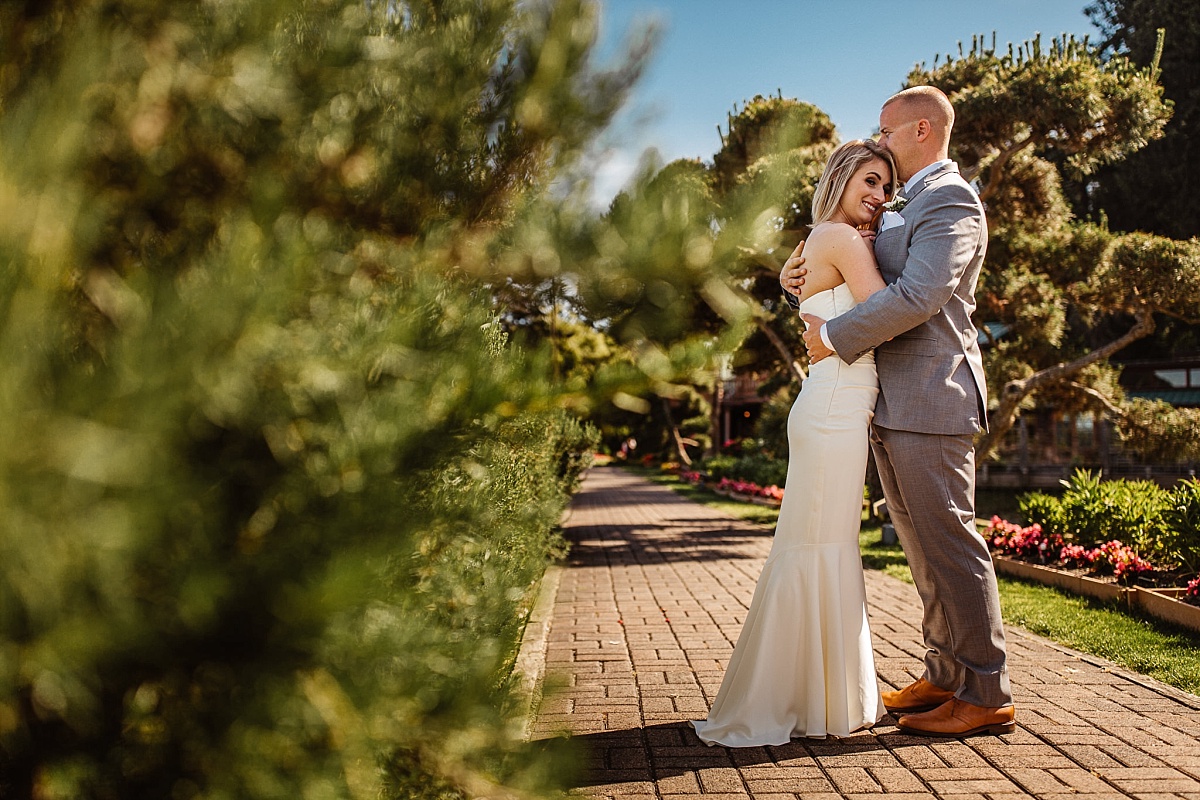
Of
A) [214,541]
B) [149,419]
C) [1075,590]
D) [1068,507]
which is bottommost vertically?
[1075,590]

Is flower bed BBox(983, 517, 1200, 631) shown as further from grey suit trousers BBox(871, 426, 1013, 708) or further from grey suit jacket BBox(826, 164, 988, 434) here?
grey suit jacket BBox(826, 164, 988, 434)

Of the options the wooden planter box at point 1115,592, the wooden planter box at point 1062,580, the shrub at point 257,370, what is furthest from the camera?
the wooden planter box at point 1062,580

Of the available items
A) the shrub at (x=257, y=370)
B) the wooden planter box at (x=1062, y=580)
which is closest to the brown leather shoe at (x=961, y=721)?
the shrub at (x=257, y=370)

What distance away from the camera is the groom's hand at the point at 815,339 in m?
3.90

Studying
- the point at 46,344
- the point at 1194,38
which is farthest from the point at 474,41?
the point at 1194,38

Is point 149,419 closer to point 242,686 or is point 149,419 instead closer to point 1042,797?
point 242,686

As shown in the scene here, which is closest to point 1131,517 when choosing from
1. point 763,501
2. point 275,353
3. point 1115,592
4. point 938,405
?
point 1115,592

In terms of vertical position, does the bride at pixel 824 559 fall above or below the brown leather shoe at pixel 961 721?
above

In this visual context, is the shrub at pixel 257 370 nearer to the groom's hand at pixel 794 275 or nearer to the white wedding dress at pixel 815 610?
the white wedding dress at pixel 815 610

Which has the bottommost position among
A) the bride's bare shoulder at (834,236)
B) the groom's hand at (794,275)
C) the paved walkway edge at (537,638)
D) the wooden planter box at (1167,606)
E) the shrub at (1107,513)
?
the paved walkway edge at (537,638)

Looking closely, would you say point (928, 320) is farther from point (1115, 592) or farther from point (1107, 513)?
point (1107, 513)

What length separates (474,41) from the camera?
5.29 feet

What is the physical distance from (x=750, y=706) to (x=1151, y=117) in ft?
38.1

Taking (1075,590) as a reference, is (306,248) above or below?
above
